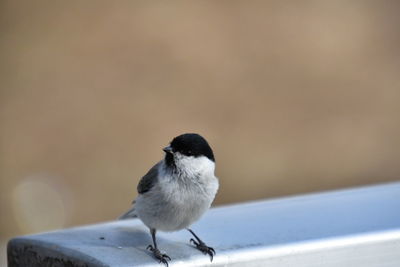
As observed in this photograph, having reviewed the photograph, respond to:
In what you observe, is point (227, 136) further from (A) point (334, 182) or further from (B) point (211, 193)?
(B) point (211, 193)

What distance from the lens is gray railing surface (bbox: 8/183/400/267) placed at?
1868mm

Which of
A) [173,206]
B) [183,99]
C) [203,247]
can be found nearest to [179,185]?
[173,206]

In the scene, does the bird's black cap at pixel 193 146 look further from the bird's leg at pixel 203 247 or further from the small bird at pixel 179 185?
the bird's leg at pixel 203 247

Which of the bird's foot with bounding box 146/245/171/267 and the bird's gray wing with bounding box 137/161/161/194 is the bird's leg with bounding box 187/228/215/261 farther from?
the bird's gray wing with bounding box 137/161/161/194

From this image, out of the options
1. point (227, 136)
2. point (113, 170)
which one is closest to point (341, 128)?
point (227, 136)

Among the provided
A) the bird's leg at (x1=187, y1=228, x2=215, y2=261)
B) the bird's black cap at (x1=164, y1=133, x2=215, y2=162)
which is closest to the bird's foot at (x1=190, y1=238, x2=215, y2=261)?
the bird's leg at (x1=187, y1=228, x2=215, y2=261)

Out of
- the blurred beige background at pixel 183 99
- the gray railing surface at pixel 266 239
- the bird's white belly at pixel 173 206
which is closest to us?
the gray railing surface at pixel 266 239

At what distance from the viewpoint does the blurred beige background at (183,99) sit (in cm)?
666

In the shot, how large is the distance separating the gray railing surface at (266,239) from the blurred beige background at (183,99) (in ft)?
13.2

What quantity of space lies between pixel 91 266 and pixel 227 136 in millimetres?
5395

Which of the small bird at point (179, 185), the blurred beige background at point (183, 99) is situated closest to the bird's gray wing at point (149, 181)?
the small bird at point (179, 185)

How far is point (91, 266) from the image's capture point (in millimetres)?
1795

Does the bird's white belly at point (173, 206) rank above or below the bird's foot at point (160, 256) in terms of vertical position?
below

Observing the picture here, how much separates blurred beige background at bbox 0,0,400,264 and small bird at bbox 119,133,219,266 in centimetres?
357
